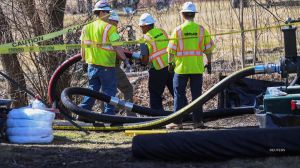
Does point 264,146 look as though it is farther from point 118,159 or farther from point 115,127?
point 115,127

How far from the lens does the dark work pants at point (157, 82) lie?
1124 centimetres

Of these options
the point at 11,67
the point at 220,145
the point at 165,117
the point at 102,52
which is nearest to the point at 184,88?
the point at 165,117

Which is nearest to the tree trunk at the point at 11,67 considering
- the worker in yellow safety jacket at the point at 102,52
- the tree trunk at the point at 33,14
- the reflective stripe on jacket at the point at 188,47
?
the tree trunk at the point at 33,14

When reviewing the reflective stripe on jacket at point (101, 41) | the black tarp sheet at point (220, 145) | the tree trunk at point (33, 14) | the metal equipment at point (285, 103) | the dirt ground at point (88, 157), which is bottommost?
the dirt ground at point (88, 157)

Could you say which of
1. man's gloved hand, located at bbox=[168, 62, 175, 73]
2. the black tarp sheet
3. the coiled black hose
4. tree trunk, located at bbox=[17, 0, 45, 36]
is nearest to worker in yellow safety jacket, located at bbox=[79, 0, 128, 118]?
the coiled black hose

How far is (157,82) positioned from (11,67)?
3443 mm

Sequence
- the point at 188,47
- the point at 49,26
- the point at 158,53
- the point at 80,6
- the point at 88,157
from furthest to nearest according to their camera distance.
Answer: the point at 80,6, the point at 49,26, the point at 158,53, the point at 188,47, the point at 88,157

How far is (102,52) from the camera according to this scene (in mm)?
10617

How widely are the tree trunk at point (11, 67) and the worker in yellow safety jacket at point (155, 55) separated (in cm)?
286

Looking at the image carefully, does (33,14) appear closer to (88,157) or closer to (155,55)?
(155,55)

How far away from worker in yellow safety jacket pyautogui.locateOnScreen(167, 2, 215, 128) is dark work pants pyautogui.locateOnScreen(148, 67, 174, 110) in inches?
43.0

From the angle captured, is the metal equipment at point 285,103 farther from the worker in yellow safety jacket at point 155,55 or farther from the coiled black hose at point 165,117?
the worker in yellow safety jacket at point 155,55

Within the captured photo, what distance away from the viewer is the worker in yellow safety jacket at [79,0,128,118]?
34.7 feet

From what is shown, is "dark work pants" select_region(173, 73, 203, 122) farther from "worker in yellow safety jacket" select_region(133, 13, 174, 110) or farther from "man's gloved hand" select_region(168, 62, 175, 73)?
"worker in yellow safety jacket" select_region(133, 13, 174, 110)
